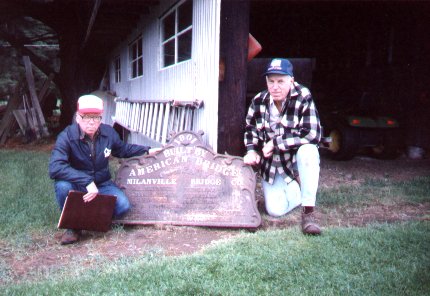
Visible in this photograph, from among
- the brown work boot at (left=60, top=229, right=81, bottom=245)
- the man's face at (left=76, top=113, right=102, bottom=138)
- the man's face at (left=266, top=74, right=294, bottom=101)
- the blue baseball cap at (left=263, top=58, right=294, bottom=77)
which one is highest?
the blue baseball cap at (left=263, top=58, right=294, bottom=77)

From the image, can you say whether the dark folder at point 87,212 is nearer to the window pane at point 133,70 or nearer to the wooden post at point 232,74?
the wooden post at point 232,74

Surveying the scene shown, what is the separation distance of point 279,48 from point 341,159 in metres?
5.44

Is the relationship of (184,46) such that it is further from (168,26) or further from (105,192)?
(105,192)

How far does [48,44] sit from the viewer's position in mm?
24500

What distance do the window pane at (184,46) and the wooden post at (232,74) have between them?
124cm

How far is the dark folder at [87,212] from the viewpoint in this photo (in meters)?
4.01

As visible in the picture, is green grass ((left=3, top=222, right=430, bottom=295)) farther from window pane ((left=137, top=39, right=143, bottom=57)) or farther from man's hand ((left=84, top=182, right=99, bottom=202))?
window pane ((left=137, top=39, right=143, bottom=57))

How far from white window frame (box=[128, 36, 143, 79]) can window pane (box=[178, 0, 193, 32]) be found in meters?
4.65

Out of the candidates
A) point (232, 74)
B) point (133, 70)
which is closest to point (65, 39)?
point (133, 70)

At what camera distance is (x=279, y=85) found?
4.40m

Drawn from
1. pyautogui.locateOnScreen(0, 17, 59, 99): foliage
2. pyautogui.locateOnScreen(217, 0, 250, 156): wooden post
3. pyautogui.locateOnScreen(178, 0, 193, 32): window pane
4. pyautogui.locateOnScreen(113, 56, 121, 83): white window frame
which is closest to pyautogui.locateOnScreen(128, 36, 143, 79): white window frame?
pyautogui.locateOnScreen(113, 56, 121, 83): white window frame

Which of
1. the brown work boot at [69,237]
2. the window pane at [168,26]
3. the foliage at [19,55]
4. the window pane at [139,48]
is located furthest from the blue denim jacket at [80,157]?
the foliage at [19,55]

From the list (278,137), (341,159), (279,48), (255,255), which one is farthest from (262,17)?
(255,255)

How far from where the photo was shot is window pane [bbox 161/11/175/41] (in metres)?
8.09
